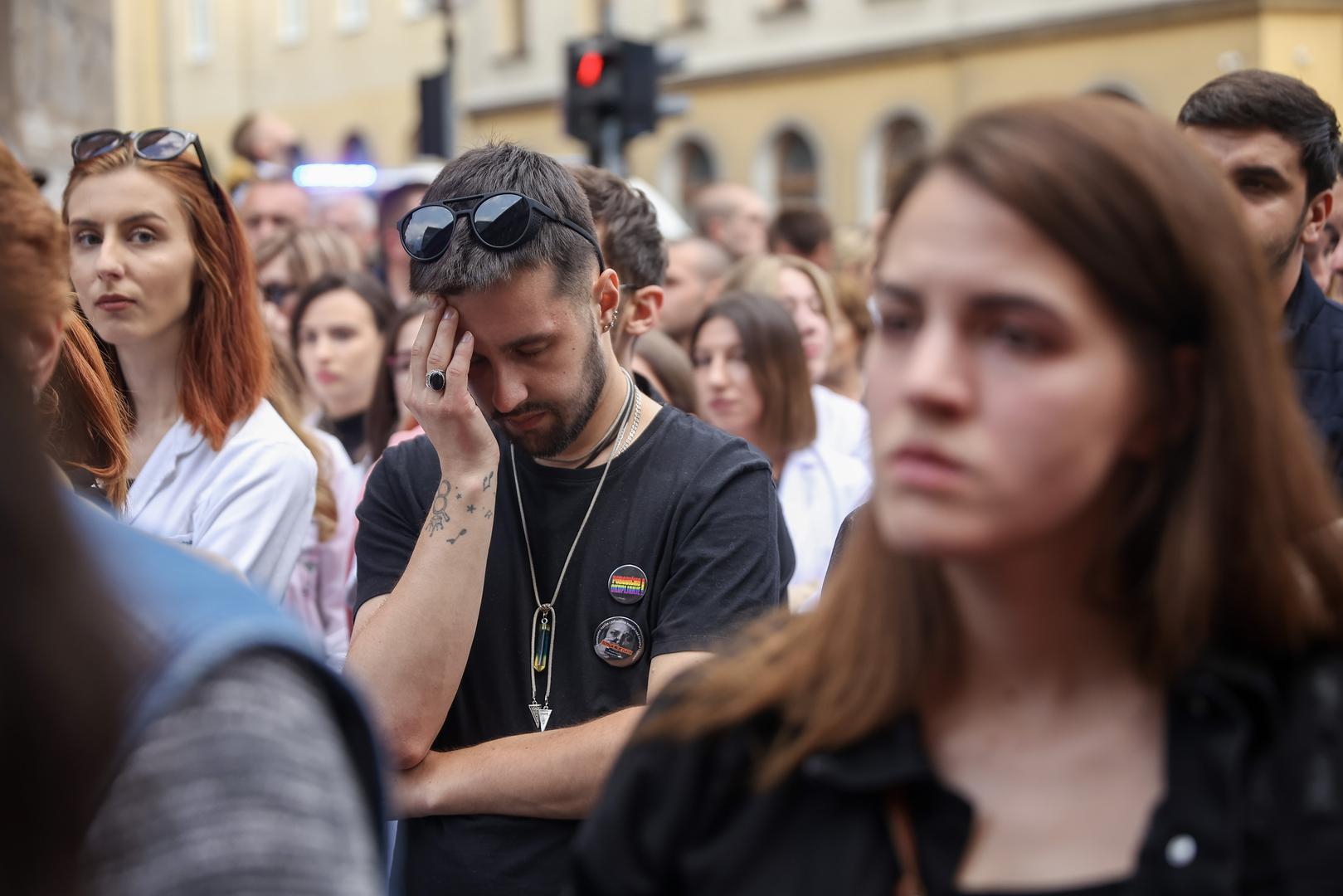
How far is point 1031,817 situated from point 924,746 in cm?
14

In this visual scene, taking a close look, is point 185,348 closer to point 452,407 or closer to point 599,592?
point 452,407

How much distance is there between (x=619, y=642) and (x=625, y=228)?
147cm

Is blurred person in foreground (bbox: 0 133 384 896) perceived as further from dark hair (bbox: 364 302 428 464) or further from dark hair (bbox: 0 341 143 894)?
dark hair (bbox: 364 302 428 464)

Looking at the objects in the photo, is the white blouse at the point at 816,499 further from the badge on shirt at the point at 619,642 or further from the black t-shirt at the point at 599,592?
the badge on shirt at the point at 619,642

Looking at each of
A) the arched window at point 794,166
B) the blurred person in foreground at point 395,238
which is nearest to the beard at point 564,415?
the blurred person in foreground at point 395,238

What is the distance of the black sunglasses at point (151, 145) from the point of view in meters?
4.20

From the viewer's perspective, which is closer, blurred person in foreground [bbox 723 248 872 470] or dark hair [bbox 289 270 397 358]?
blurred person in foreground [bbox 723 248 872 470]

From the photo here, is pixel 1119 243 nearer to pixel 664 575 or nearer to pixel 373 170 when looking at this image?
pixel 664 575

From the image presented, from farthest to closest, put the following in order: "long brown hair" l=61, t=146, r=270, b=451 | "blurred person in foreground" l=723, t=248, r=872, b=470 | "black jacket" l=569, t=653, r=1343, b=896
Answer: "blurred person in foreground" l=723, t=248, r=872, b=470
"long brown hair" l=61, t=146, r=270, b=451
"black jacket" l=569, t=653, r=1343, b=896

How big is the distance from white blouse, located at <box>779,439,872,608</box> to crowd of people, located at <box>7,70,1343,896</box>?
2041 mm

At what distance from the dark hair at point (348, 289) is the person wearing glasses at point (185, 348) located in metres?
2.68

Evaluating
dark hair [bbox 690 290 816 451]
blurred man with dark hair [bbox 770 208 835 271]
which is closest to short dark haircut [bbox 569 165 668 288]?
dark hair [bbox 690 290 816 451]

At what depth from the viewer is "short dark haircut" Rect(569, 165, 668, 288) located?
13.9 ft

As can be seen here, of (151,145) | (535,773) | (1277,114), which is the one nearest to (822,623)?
(535,773)
